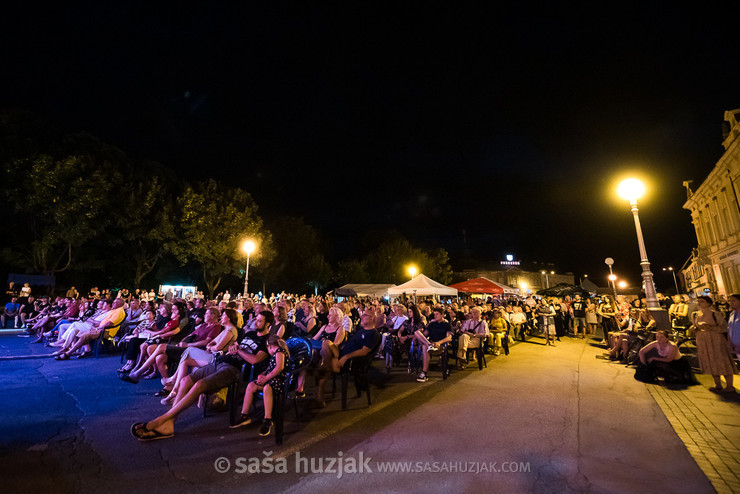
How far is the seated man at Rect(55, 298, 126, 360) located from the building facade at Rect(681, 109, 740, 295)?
3157cm

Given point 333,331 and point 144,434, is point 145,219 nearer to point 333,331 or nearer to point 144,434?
point 333,331

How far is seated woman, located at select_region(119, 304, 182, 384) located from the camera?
6.36 meters

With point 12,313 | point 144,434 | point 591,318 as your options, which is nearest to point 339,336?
point 144,434

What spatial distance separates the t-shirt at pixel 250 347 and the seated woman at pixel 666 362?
7.72 meters

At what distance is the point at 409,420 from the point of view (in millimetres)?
4488

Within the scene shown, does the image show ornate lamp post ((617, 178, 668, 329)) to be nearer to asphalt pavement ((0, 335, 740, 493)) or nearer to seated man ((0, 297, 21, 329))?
asphalt pavement ((0, 335, 740, 493))

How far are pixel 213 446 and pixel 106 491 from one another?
1061mm

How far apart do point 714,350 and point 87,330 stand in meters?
14.1

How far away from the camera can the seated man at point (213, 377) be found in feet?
12.4

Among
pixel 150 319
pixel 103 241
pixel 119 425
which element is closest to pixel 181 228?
pixel 103 241

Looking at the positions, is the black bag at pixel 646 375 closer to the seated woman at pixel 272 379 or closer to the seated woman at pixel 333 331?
the seated woman at pixel 333 331

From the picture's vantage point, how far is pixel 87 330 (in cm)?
845

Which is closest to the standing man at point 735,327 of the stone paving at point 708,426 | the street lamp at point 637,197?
the stone paving at point 708,426

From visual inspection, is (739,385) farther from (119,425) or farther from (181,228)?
(181,228)
